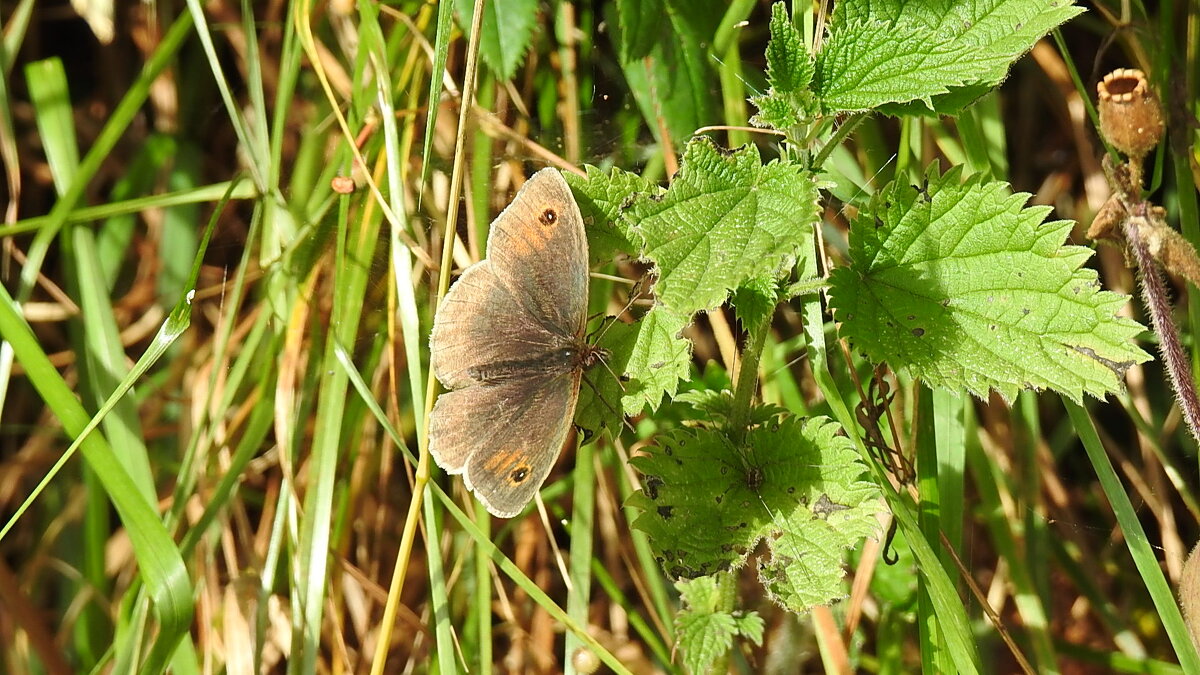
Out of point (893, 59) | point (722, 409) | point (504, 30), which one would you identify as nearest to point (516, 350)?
point (722, 409)

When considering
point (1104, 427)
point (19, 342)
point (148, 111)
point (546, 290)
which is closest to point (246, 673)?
point (19, 342)

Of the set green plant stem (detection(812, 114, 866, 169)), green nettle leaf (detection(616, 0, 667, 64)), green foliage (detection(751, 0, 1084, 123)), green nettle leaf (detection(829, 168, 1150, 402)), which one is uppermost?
green foliage (detection(751, 0, 1084, 123))

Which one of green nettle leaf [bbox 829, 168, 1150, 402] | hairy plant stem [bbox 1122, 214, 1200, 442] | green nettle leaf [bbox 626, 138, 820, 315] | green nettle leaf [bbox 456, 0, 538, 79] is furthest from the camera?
green nettle leaf [bbox 456, 0, 538, 79]

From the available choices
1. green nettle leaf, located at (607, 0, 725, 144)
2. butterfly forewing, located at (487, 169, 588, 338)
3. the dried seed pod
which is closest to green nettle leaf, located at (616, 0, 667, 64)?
green nettle leaf, located at (607, 0, 725, 144)

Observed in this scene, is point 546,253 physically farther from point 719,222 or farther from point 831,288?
point 831,288

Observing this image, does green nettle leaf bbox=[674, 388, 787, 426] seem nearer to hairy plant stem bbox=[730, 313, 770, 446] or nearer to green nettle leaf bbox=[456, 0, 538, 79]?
hairy plant stem bbox=[730, 313, 770, 446]

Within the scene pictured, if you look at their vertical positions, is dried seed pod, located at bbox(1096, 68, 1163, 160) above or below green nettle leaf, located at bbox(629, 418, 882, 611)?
above

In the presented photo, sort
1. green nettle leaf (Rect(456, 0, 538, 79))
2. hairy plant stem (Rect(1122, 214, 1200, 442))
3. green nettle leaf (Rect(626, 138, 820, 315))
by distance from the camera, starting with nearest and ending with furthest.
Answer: green nettle leaf (Rect(626, 138, 820, 315))
hairy plant stem (Rect(1122, 214, 1200, 442))
green nettle leaf (Rect(456, 0, 538, 79))

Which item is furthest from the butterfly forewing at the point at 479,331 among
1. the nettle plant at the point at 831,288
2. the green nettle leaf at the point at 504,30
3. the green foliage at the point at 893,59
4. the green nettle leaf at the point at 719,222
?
the green nettle leaf at the point at 504,30
